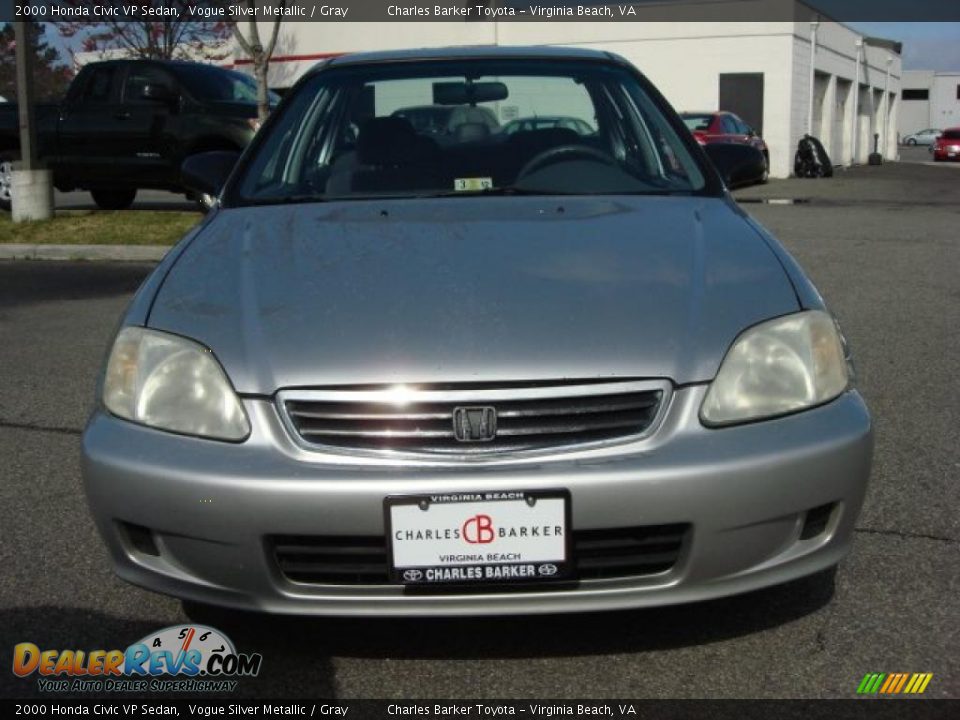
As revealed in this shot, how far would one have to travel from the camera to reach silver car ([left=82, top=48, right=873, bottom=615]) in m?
2.35

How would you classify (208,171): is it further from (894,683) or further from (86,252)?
(86,252)

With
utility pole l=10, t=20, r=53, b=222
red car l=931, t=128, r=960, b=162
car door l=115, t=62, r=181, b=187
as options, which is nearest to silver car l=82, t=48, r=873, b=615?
utility pole l=10, t=20, r=53, b=222

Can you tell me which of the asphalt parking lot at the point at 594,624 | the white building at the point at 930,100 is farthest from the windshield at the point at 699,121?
the white building at the point at 930,100

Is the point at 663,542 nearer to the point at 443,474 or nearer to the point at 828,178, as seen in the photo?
the point at 443,474

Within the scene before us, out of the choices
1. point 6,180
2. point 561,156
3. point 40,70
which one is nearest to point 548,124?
point 561,156

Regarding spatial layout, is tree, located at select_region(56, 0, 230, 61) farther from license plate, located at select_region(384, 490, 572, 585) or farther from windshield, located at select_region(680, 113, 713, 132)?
license plate, located at select_region(384, 490, 572, 585)

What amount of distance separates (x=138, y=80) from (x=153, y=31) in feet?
67.1

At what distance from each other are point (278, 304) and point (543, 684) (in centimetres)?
102

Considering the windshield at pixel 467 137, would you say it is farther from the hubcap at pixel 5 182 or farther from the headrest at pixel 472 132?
the hubcap at pixel 5 182

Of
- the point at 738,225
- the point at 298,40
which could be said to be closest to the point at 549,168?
the point at 738,225

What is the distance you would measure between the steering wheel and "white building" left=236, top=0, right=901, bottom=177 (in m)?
26.8

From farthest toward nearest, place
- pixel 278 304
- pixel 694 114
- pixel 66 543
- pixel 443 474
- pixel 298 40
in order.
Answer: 1. pixel 298 40
2. pixel 694 114
3. pixel 66 543
4. pixel 278 304
5. pixel 443 474

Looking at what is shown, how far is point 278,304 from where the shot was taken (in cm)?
272

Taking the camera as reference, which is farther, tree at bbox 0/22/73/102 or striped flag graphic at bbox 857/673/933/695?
tree at bbox 0/22/73/102
